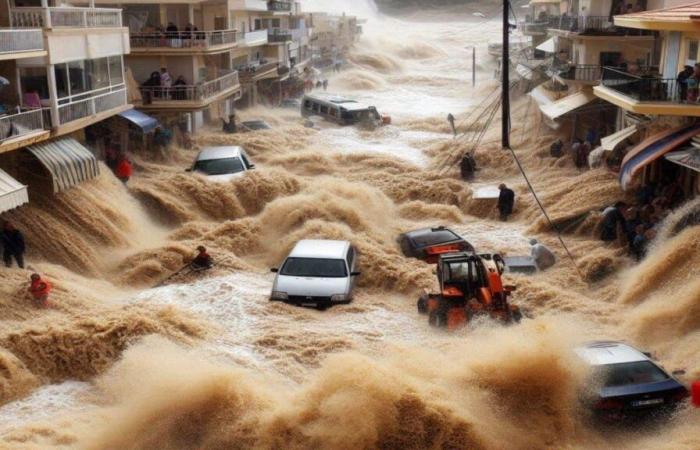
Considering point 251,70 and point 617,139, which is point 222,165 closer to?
point 617,139

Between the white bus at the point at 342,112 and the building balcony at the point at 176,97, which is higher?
the building balcony at the point at 176,97

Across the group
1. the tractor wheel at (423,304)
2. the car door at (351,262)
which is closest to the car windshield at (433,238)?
the car door at (351,262)

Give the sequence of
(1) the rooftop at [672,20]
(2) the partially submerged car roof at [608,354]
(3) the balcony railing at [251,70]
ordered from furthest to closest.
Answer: (3) the balcony railing at [251,70]
(1) the rooftop at [672,20]
(2) the partially submerged car roof at [608,354]

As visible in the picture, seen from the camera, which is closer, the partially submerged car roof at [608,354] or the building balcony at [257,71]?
the partially submerged car roof at [608,354]

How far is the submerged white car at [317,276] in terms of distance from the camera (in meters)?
17.7

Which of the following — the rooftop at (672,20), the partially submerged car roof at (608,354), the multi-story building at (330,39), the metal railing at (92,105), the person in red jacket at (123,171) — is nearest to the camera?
the partially submerged car roof at (608,354)

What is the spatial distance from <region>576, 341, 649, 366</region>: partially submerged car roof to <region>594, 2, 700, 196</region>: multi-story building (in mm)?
7646

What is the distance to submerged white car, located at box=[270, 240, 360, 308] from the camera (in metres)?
17.7

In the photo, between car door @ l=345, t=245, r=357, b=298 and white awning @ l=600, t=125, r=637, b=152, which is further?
white awning @ l=600, t=125, r=637, b=152

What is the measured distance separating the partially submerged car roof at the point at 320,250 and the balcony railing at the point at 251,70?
81.0 ft

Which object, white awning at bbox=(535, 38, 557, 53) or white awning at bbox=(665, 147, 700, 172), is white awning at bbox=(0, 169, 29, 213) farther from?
white awning at bbox=(535, 38, 557, 53)

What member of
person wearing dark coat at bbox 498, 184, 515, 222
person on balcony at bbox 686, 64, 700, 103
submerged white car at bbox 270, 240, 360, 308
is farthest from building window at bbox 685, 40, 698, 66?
submerged white car at bbox 270, 240, 360, 308

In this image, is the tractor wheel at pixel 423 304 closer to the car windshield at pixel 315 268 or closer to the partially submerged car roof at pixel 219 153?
the car windshield at pixel 315 268

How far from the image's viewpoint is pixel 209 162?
28.0 m
